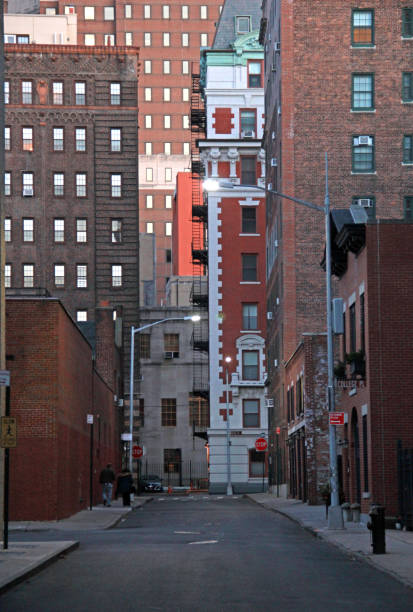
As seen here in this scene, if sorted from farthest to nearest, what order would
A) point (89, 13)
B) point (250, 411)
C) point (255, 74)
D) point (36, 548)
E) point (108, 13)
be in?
1. point (108, 13)
2. point (89, 13)
3. point (255, 74)
4. point (250, 411)
5. point (36, 548)

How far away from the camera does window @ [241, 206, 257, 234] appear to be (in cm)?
8050

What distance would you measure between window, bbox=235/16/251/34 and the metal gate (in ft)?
198

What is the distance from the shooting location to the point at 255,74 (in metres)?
83.7

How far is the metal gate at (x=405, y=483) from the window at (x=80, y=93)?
6225 centimetres

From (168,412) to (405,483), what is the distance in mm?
68321

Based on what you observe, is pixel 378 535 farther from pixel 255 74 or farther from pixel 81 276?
pixel 81 276

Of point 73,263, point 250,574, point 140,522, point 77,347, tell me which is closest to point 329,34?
point 77,347

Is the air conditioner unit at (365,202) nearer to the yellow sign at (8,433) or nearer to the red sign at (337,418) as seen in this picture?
the red sign at (337,418)

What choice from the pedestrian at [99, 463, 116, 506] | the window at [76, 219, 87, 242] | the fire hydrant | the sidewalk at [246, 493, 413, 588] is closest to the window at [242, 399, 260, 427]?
the window at [76, 219, 87, 242]

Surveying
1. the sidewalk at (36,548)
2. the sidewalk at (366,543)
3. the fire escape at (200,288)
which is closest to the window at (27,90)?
the fire escape at (200,288)

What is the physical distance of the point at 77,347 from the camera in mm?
41469

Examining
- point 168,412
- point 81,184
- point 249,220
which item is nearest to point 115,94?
point 81,184

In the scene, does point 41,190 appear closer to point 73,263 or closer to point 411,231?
point 73,263

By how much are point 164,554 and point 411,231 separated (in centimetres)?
1437
